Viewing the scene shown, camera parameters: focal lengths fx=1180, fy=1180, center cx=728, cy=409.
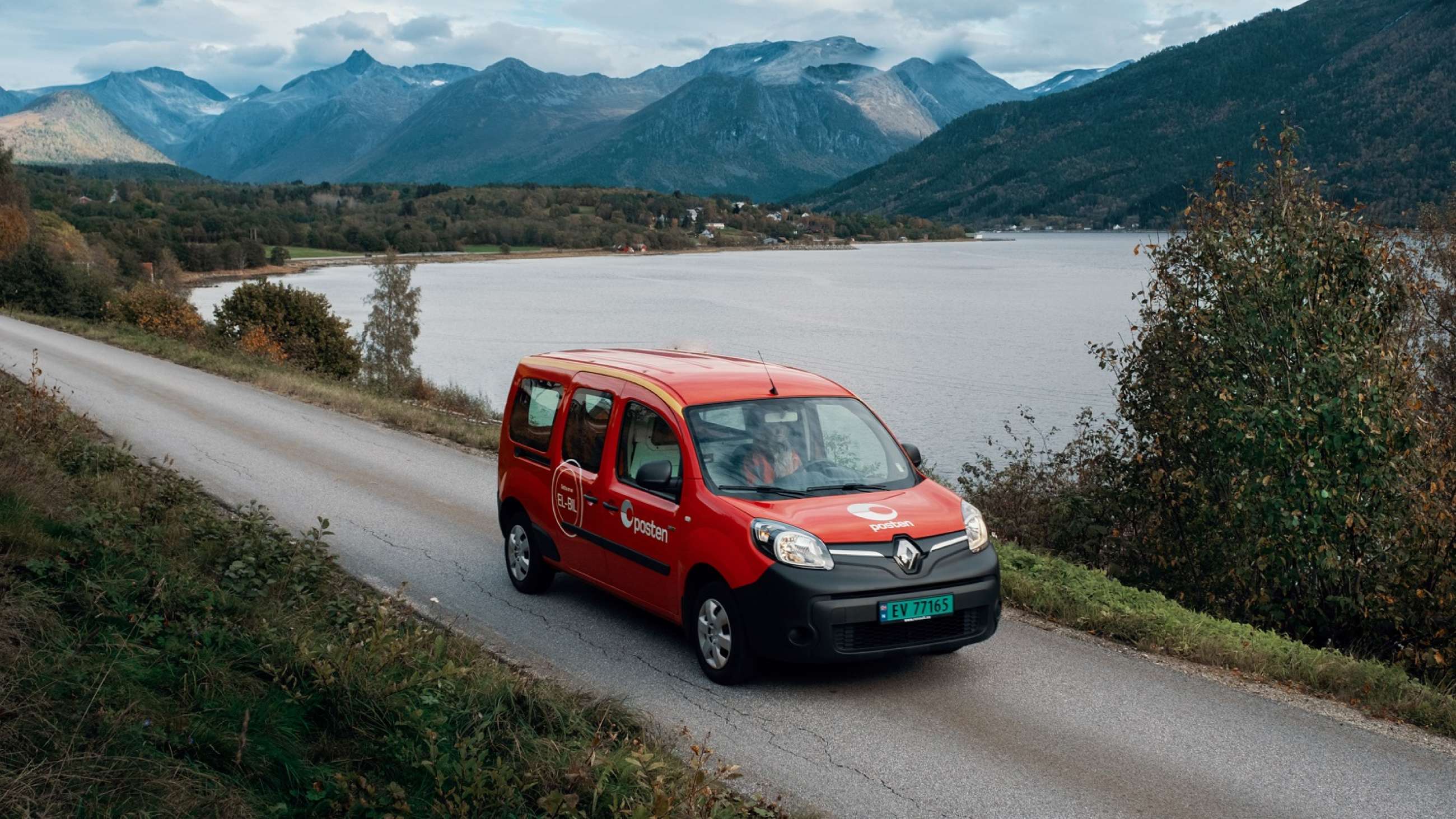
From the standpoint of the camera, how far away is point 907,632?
678cm

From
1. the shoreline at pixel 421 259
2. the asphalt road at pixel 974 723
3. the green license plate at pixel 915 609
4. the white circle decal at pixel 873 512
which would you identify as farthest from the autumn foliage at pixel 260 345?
the shoreline at pixel 421 259

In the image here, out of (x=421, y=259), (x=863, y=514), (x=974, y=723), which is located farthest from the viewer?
(x=421, y=259)

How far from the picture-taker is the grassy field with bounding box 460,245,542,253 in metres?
179

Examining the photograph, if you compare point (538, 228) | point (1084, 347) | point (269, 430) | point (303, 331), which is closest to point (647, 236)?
point (538, 228)

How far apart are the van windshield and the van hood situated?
0.14 metres

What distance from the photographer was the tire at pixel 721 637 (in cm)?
682

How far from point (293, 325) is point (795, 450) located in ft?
106

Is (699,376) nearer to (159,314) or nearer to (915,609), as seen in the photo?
(915,609)

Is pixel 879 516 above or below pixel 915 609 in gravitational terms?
above

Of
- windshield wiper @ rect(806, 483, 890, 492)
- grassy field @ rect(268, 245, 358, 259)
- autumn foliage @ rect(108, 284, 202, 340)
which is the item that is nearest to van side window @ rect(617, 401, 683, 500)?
windshield wiper @ rect(806, 483, 890, 492)

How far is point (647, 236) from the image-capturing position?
19412 cm

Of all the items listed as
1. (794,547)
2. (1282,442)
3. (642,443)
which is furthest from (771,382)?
(1282,442)

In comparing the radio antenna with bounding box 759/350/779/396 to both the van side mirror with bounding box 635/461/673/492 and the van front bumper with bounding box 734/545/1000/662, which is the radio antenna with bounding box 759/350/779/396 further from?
the van front bumper with bounding box 734/545/1000/662

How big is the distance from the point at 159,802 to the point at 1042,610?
6309mm
